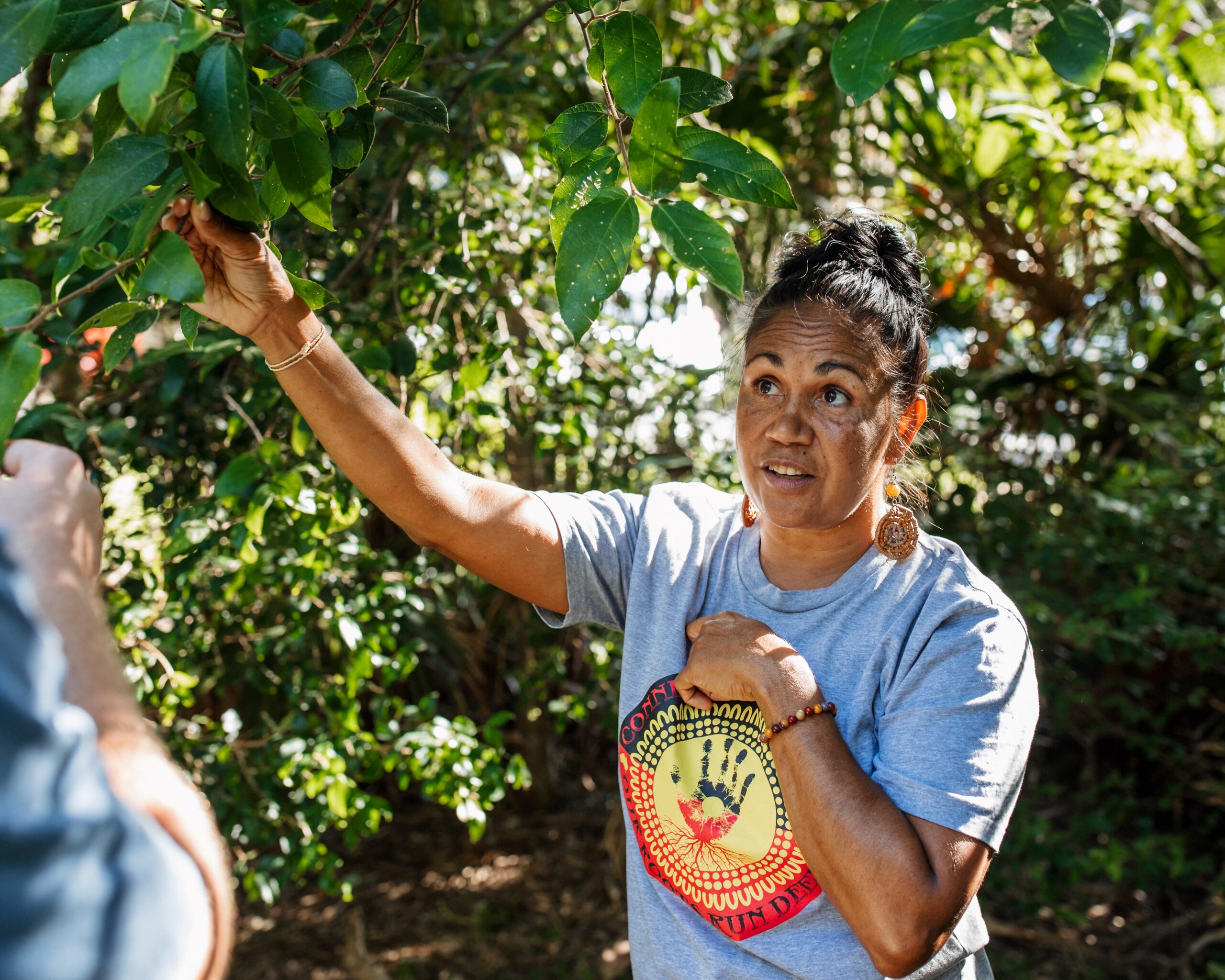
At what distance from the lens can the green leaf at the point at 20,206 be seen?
3.66ft

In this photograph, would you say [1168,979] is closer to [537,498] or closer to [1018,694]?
[1018,694]

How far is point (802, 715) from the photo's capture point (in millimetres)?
1244

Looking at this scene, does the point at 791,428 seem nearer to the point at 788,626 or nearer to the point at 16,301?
the point at 788,626

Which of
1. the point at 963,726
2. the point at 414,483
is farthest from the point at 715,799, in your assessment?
the point at 414,483

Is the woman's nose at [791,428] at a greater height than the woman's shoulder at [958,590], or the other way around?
the woman's nose at [791,428]

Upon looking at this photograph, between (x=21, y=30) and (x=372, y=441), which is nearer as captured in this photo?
(x=21, y=30)

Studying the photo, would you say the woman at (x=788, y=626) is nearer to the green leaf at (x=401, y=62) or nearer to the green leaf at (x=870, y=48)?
the green leaf at (x=401, y=62)

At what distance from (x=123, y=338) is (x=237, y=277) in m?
0.15

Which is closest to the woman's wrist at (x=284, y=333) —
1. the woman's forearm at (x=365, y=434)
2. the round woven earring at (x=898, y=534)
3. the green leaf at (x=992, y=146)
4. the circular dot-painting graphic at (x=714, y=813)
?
the woman's forearm at (x=365, y=434)

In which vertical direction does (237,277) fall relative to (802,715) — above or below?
above

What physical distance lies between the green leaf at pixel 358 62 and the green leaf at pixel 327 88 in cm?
15

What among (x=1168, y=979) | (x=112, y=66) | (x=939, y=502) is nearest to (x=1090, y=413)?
(x=939, y=502)

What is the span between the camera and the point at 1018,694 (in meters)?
1.24

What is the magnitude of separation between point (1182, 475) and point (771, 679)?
242 centimetres
